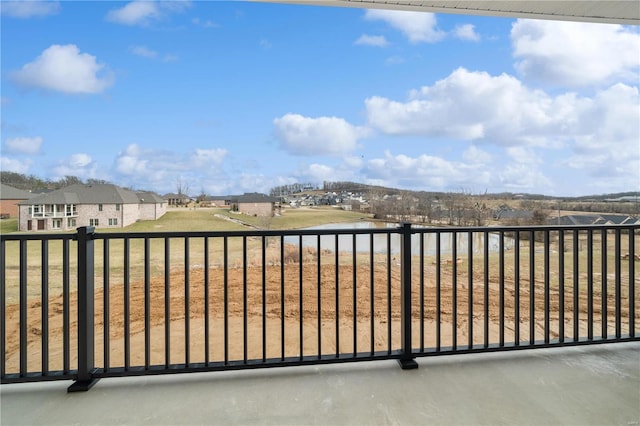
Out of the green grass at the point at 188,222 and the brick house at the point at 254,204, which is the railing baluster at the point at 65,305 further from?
the brick house at the point at 254,204

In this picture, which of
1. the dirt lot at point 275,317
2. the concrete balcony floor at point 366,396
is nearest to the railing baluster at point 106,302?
the concrete balcony floor at point 366,396

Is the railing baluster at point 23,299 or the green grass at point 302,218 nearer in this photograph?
the railing baluster at point 23,299

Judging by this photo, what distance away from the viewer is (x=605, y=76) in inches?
154

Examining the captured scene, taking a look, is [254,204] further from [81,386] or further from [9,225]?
[81,386]

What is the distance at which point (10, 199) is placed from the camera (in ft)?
9.36

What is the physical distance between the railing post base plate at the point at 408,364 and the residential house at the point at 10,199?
3.13 meters

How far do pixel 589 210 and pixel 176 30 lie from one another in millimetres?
4998

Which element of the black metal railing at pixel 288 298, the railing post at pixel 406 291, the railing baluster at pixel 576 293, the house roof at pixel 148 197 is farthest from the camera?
the house roof at pixel 148 197

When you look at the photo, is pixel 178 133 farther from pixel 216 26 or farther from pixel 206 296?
pixel 206 296

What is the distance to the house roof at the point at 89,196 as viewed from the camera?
2.98 m

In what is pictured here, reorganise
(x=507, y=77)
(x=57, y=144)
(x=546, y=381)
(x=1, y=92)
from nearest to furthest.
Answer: (x=546, y=381) → (x=1, y=92) → (x=57, y=144) → (x=507, y=77)

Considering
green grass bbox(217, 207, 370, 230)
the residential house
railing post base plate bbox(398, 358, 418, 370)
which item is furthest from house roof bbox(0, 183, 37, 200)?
railing post base plate bbox(398, 358, 418, 370)

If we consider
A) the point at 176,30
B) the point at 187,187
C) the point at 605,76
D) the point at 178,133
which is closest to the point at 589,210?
the point at 605,76

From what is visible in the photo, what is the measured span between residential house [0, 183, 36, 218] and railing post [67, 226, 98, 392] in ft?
5.41
